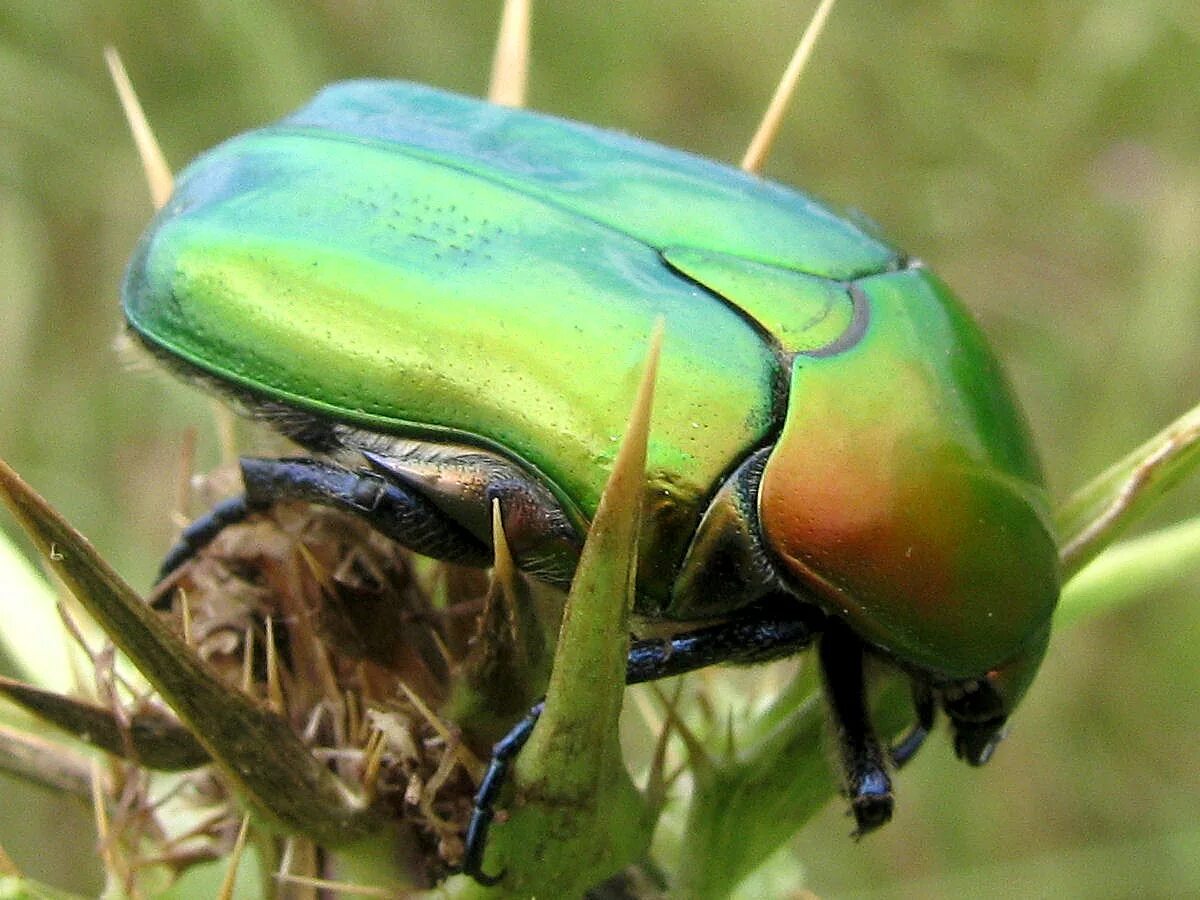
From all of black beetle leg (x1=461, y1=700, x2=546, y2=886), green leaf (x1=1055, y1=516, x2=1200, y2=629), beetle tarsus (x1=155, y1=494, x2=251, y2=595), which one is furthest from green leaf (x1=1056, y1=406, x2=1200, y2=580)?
beetle tarsus (x1=155, y1=494, x2=251, y2=595)

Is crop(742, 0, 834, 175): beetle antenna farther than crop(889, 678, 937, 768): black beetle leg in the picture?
Yes

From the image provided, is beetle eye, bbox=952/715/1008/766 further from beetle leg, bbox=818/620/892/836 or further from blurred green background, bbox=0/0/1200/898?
blurred green background, bbox=0/0/1200/898

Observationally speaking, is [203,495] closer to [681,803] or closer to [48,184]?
[681,803]

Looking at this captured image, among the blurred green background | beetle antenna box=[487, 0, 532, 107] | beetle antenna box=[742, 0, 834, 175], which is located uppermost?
beetle antenna box=[742, 0, 834, 175]

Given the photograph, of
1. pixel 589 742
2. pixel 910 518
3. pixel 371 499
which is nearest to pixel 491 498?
pixel 371 499

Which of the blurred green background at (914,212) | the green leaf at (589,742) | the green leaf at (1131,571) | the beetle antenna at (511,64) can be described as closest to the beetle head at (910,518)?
the green leaf at (1131,571)

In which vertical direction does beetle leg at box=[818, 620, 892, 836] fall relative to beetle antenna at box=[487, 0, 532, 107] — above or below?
below

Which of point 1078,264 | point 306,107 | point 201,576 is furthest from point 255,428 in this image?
point 1078,264
